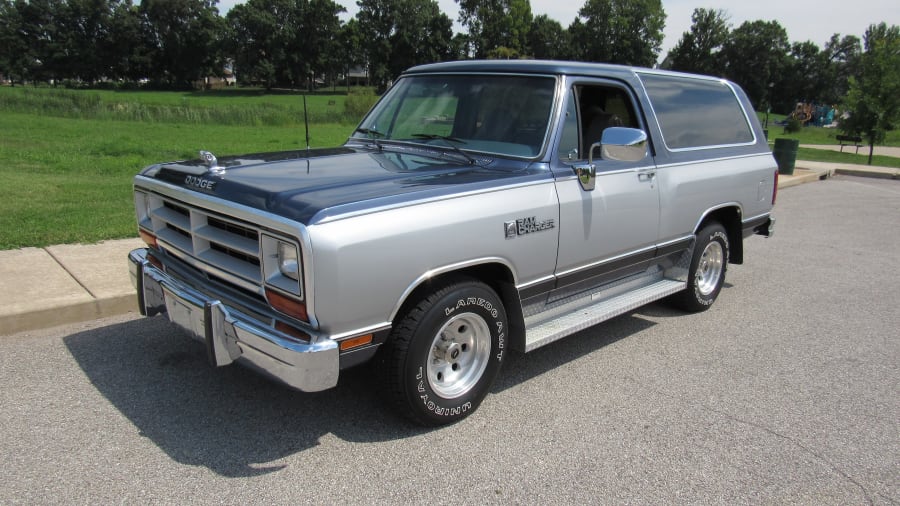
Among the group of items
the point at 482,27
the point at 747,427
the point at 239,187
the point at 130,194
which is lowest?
the point at 747,427

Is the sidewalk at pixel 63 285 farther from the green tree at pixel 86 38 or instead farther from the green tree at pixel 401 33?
the green tree at pixel 86 38

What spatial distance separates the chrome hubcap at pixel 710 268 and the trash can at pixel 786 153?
36.6 ft

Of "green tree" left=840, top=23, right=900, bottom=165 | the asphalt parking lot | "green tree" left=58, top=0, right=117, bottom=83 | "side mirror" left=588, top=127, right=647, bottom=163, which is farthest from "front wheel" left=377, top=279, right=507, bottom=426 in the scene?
"green tree" left=58, top=0, right=117, bottom=83

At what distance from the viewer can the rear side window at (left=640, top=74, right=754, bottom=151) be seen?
492cm

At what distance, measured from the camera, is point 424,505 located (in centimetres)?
288

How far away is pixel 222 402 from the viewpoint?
3734 mm

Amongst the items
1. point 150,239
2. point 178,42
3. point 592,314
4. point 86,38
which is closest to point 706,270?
point 592,314

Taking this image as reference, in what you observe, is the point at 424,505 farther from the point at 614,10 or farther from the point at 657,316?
the point at 614,10

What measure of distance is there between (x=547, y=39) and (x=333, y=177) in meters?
122

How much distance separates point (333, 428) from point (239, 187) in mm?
1395

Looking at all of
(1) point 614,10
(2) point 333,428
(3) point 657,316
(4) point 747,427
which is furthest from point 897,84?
(1) point 614,10

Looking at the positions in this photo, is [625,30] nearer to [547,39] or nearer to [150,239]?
[547,39]

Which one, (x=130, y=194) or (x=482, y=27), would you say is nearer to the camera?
(x=130, y=194)

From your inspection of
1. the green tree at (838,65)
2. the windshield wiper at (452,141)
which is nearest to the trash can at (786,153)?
the windshield wiper at (452,141)
